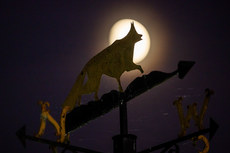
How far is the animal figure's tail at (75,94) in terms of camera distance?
3.82 metres

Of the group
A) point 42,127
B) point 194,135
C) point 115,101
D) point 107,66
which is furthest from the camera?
point 107,66

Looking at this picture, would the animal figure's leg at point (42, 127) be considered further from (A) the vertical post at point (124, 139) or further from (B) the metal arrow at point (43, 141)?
(A) the vertical post at point (124, 139)

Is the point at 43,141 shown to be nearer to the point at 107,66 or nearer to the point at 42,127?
Result: the point at 42,127

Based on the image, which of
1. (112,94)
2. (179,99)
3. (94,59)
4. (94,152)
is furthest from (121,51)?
(94,152)

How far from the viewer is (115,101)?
3.20m

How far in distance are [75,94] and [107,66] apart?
1.70ft

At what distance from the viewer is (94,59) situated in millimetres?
3885

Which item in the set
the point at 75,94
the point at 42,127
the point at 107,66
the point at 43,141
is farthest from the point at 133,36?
the point at 43,141

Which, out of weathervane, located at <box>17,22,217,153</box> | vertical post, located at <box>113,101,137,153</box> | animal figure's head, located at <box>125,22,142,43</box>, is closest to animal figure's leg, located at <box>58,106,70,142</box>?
weathervane, located at <box>17,22,217,153</box>

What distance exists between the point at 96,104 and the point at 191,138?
1.05 meters

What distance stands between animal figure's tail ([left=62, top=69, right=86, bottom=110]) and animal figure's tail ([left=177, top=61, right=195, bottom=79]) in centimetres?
136

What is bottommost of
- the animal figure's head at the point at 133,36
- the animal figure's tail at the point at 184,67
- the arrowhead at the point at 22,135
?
the arrowhead at the point at 22,135

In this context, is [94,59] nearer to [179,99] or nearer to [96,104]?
[96,104]

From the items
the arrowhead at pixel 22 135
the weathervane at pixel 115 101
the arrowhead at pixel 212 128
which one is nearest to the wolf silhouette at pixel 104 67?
the weathervane at pixel 115 101
